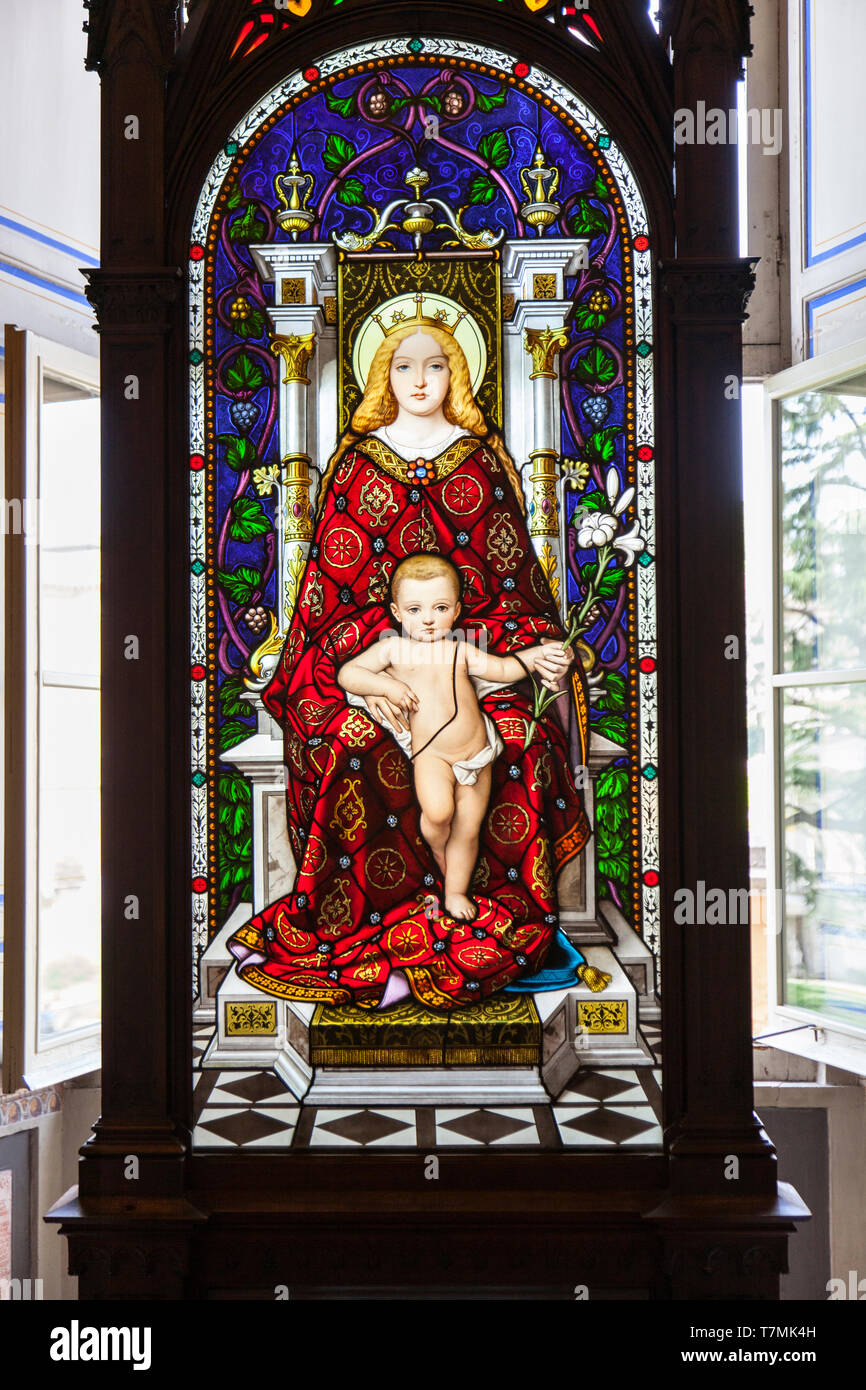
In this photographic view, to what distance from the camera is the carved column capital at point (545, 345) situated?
8.01 feet

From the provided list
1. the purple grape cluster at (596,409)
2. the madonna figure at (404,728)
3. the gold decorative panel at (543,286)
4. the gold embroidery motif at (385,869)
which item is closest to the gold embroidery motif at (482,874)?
the madonna figure at (404,728)

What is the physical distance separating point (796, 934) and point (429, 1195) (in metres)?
1.61

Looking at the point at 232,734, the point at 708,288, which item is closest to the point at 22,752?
the point at 232,734

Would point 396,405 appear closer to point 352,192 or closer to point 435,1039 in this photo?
point 352,192

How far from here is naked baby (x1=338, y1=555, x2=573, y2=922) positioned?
243cm

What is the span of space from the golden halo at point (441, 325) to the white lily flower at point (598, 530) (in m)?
0.38

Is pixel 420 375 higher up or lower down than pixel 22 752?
higher up

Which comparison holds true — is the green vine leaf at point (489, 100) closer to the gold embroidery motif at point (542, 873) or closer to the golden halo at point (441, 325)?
the golden halo at point (441, 325)

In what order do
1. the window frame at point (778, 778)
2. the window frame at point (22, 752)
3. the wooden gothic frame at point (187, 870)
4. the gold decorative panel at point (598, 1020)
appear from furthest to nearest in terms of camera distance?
the window frame at point (778, 778)
the window frame at point (22, 752)
the gold decorative panel at point (598, 1020)
the wooden gothic frame at point (187, 870)

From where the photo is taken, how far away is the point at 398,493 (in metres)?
2.46

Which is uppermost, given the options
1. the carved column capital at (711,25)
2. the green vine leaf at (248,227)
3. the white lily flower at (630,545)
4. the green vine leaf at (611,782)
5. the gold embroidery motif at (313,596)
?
the carved column capital at (711,25)

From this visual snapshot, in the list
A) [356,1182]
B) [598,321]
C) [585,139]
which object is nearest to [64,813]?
[356,1182]

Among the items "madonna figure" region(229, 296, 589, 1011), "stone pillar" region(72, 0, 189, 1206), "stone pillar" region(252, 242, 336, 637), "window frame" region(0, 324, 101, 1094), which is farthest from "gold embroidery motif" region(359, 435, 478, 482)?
"window frame" region(0, 324, 101, 1094)

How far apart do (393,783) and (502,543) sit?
565 millimetres
